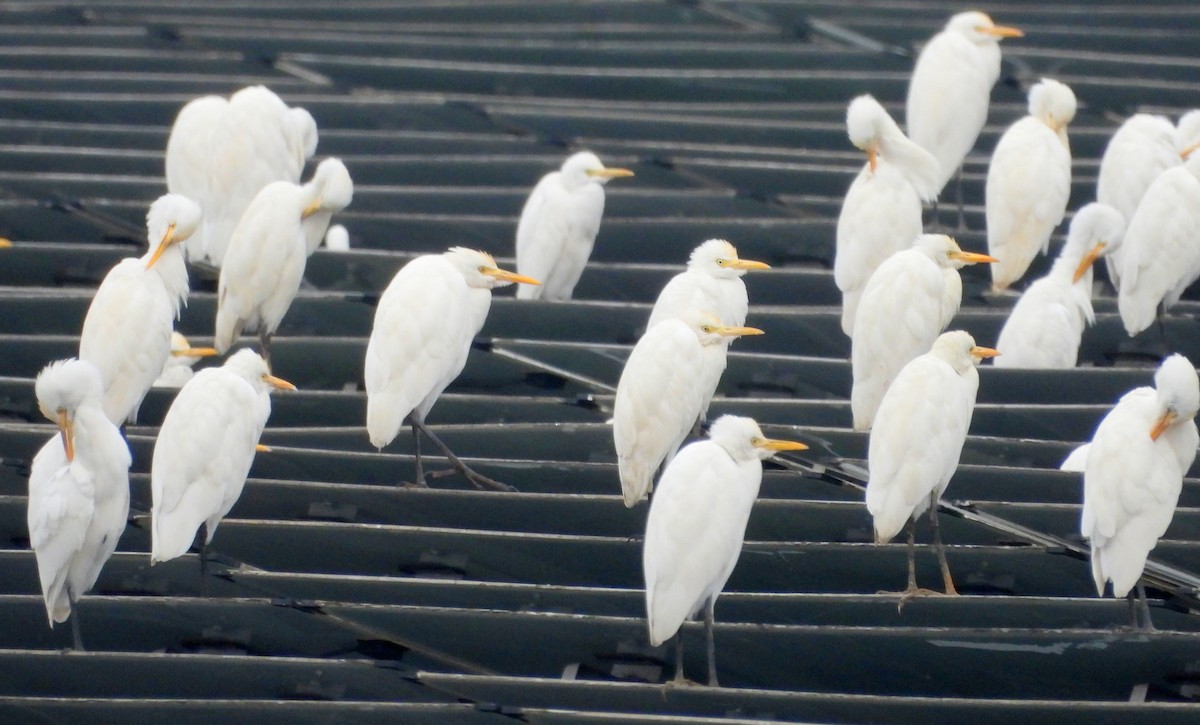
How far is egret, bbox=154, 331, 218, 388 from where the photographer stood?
9227mm

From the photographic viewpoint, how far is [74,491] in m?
7.03

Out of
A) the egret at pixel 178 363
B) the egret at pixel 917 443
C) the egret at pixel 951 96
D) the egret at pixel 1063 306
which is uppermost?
the egret at pixel 951 96

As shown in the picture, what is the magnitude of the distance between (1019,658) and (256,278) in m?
4.10

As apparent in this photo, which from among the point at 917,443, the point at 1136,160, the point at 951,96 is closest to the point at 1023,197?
the point at 1136,160

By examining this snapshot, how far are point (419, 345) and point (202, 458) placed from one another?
1192 millimetres

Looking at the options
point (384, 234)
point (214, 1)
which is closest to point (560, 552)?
point (384, 234)

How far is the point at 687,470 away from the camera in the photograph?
6812 millimetres

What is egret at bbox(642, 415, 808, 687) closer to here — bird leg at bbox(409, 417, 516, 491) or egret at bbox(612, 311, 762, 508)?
egret at bbox(612, 311, 762, 508)

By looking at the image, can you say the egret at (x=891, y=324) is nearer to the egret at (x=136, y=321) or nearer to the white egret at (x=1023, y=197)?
the white egret at (x=1023, y=197)

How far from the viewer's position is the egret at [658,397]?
7.50 metres

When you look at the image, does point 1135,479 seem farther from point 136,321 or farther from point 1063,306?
point 136,321

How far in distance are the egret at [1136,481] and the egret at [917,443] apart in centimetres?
54

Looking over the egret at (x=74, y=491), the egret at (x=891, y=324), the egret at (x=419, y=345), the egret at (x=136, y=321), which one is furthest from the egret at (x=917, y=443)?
the egret at (x=136, y=321)

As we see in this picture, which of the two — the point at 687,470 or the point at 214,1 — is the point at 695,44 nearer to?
the point at 214,1
